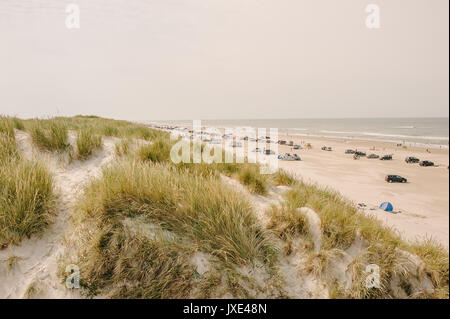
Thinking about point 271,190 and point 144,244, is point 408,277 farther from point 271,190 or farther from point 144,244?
point 144,244

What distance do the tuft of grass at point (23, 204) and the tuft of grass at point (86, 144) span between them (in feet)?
6.42

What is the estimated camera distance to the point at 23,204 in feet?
9.71

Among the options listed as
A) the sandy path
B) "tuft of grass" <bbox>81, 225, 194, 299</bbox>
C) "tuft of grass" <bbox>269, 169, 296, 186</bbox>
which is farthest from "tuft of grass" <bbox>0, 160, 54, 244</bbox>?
"tuft of grass" <bbox>269, 169, 296, 186</bbox>

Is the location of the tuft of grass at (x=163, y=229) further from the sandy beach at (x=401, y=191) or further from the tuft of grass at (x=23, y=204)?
the sandy beach at (x=401, y=191)

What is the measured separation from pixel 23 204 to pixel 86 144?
3.00 meters

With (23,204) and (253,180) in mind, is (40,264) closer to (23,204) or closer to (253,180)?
Result: (23,204)

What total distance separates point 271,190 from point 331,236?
239 centimetres

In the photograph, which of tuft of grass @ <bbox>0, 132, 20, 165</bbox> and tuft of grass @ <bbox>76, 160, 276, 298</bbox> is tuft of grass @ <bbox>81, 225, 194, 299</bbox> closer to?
tuft of grass @ <bbox>76, 160, 276, 298</bbox>

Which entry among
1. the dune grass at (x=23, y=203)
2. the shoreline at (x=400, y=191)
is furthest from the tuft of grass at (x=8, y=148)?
the shoreline at (x=400, y=191)

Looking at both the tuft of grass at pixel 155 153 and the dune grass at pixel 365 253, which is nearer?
the dune grass at pixel 365 253

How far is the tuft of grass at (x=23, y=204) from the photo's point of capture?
9.13 feet

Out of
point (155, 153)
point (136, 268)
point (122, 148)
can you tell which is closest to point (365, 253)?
point (136, 268)

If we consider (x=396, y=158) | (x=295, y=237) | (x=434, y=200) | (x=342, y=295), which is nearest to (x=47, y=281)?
(x=295, y=237)

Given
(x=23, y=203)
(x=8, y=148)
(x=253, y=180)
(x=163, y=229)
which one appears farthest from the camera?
(x=253, y=180)
